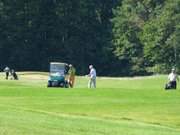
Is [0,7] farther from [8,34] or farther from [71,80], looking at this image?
[71,80]

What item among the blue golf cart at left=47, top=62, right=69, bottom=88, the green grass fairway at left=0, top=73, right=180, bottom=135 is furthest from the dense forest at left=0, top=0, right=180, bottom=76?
the green grass fairway at left=0, top=73, right=180, bottom=135

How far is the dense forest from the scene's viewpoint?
3701 inches

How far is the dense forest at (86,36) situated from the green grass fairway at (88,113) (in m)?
59.5

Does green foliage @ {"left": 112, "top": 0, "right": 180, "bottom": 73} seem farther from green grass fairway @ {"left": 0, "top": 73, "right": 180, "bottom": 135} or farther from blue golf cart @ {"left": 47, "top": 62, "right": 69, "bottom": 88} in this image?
green grass fairway @ {"left": 0, "top": 73, "right": 180, "bottom": 135}

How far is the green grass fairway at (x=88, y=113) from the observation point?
1655 centimetres

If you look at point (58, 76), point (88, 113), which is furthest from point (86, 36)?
point (88, 113)

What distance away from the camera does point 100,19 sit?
10244cm

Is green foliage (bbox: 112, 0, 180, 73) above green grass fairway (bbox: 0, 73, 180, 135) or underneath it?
above

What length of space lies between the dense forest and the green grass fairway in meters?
59.5

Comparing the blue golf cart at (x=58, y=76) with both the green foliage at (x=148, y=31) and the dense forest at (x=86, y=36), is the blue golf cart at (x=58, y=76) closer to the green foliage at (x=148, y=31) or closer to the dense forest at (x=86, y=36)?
the green foliage at (x=148, y=31)

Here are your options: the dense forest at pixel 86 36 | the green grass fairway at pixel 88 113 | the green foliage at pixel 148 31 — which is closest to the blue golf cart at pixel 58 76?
the green grass fairway at pixel 88 113

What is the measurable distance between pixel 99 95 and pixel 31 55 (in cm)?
6418

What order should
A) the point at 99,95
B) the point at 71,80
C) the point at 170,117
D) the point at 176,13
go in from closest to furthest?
the point at 170,117
the point at 99,95
the point at 71,80
the point at 176,13

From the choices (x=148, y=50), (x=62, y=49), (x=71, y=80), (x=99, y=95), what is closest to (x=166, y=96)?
(x=99, y=95)
